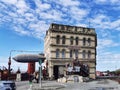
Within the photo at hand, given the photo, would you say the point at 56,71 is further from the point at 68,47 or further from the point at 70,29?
the point at 70,29

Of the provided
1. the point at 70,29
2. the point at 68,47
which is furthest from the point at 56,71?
the point at 70,29

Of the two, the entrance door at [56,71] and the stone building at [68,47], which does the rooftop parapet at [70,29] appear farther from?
the entrance door at [56,71]

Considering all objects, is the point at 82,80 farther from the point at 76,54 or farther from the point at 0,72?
the point at 0,72

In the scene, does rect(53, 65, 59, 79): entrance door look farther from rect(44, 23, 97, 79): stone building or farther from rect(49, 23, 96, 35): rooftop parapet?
rect(49, 23, 96, 35): rooftop parapet

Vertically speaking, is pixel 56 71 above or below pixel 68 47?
below

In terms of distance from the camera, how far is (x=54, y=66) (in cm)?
6322

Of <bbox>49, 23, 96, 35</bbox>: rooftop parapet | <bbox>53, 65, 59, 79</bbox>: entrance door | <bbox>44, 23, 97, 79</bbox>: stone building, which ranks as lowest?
<bbox>53, 65, 59, 79</bbox>: entrance door

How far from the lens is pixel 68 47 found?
64.6 meters

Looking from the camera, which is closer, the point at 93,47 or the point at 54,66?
the point at 54,66

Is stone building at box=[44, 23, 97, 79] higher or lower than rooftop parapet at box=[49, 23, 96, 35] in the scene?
lower

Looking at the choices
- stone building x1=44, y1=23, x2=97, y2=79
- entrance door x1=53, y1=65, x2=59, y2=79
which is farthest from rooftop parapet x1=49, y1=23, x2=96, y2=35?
entrance door x1=53, y1=65, x2=59, y2=79

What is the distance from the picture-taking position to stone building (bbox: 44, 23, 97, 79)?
2485 inches

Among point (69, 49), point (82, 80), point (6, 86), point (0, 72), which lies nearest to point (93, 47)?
point (69, 49)

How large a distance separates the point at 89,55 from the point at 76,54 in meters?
3.82
